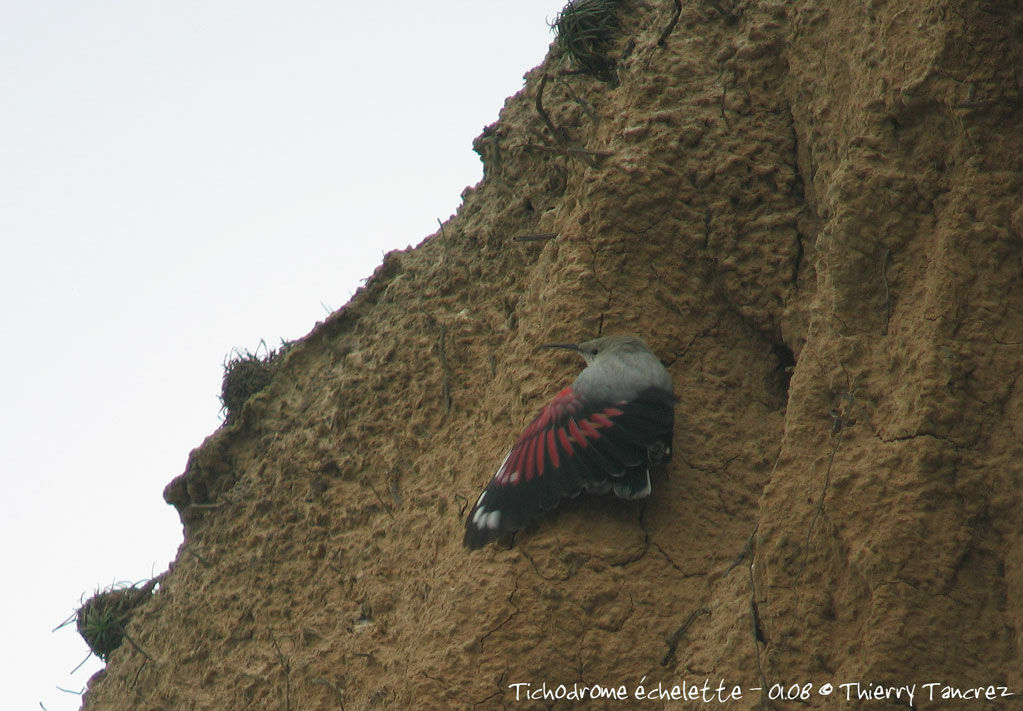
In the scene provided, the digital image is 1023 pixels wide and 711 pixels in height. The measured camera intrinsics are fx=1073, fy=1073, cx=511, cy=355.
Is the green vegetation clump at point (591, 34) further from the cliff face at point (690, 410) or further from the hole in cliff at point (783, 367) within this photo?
the hole in cliff at point (783, 367)

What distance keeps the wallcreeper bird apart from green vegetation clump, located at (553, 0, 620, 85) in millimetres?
1638

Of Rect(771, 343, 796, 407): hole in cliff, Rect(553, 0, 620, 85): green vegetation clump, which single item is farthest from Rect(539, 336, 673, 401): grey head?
Rect(553, 0, 620, 85): green vegetation clump

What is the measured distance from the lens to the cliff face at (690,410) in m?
2.74

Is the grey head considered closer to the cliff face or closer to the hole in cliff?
the cliff face

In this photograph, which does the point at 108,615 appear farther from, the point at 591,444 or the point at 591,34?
the point at 591,34

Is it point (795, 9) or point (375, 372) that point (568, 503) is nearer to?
point (375, 372)

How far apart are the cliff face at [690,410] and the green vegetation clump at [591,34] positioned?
0.07m

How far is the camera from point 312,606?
4.14 metres

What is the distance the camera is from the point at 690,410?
3582mm

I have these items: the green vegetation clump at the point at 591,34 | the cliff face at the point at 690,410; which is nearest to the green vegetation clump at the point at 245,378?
the cliff face at the point at 690,410

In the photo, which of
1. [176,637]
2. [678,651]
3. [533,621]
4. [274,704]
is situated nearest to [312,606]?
[274,704]


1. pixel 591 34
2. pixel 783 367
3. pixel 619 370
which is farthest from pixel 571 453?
pixel 591 34

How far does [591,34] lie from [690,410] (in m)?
1.90

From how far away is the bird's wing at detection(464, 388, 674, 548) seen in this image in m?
3.28
